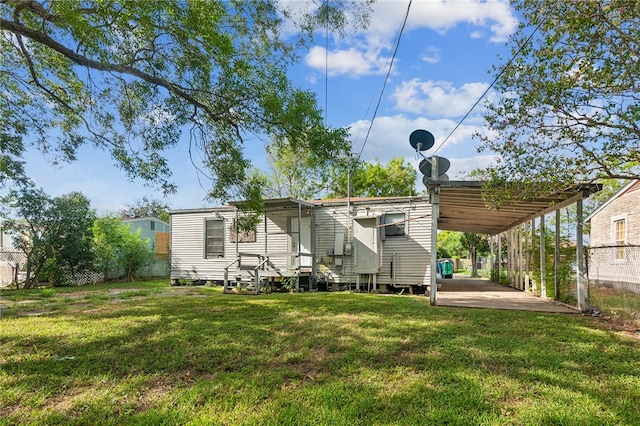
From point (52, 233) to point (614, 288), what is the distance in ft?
54.3

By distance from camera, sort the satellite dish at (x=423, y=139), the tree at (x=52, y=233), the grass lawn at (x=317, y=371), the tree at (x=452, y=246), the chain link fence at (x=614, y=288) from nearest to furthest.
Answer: the grass lawn at (x=317, y=371)
the chain link fence at (x=614, y=288)
the satellite dish at (x=423, y=139)
the tree at (x=52, y=233)
the tree at (x=452, y=246)

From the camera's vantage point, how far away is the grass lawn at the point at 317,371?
2.58 meters

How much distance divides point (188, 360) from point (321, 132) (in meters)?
5.00

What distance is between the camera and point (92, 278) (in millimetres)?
14711

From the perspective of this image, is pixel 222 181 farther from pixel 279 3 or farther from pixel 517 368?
pixel 517 368

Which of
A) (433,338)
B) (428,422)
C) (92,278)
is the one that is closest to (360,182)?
(92,278)

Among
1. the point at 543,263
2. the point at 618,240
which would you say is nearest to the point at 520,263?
the point at 543,263

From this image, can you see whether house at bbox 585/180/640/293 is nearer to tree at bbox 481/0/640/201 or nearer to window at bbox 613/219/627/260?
window at bbox 613/219/627/260

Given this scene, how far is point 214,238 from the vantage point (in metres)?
13.2

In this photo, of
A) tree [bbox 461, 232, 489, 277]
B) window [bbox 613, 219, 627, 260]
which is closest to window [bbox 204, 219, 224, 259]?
window [bbox 613, 219, 627, 260]

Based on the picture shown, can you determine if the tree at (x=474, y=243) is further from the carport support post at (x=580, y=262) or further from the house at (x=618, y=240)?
the carport support post at (x=580, y=262)

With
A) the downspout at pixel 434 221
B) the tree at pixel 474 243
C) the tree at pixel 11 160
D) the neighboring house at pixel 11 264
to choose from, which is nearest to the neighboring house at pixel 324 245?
the downspout at pixel 434 221

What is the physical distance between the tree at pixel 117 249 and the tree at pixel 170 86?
7211 millimetres

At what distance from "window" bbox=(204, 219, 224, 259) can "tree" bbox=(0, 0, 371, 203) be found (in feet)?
16.7
